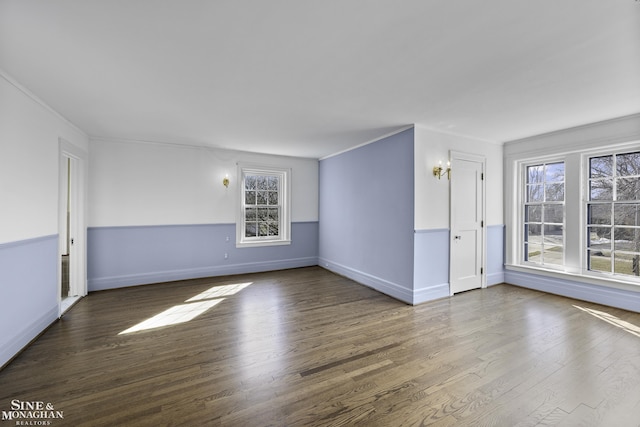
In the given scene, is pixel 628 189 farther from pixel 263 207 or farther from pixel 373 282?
pixel 263 207

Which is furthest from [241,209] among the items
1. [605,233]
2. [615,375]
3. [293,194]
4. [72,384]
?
[605,233]

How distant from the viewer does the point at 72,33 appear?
1.82 meters

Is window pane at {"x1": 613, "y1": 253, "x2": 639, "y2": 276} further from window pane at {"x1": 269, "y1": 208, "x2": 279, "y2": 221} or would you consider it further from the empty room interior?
window pane at {"x1": 269, "y1": 208, "x2": 279, "y2": 221}

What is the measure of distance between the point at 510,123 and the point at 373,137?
1860 mm

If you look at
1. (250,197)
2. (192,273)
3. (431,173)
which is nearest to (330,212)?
(250,197)

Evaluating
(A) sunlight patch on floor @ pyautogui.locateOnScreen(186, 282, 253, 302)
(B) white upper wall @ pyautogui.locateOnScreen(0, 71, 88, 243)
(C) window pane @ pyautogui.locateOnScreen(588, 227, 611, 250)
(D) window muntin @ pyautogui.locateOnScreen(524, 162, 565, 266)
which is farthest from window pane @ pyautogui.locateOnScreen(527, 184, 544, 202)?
(B) white upper wall @ pyautogui.locateOnScreen(0, 71, 88, 243)

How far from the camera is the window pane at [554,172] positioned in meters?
4.20

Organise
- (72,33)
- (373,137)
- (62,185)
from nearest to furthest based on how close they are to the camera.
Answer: (72,33) → (62,185) → (373,137)

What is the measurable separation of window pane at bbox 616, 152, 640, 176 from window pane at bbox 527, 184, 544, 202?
0.90 metres

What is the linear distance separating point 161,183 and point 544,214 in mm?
6451

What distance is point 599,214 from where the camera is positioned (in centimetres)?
382

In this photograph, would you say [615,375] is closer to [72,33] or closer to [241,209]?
[72,33]

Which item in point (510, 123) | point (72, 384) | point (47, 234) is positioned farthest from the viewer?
point (510, 123)

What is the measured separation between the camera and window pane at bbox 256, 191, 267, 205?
5777 mm
